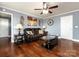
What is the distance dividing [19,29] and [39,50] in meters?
0.62

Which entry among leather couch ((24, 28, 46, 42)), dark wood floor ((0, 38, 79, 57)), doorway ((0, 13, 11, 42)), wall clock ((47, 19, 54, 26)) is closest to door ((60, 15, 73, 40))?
dark wood floor ((0, 38, 79, 57))

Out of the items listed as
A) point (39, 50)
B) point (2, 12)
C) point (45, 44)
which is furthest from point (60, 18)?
point (2, 12)

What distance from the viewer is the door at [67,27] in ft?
6.98

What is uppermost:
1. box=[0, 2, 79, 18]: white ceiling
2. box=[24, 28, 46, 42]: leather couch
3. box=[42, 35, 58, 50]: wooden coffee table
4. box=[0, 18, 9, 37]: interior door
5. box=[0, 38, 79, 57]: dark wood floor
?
box=[0, 2, 79, 18]: white ceiling

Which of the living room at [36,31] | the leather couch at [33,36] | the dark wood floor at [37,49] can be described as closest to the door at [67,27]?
the living room at [36,31]

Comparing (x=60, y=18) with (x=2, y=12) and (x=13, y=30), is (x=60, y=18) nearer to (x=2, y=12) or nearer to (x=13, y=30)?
(x=13, y=30)

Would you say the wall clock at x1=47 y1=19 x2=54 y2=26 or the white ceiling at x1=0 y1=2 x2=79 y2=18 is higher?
the white ceiling at x1=0 y1=2 x2=79 y2=18

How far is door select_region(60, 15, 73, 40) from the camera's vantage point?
2129 mm

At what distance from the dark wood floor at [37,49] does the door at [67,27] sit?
132 mm

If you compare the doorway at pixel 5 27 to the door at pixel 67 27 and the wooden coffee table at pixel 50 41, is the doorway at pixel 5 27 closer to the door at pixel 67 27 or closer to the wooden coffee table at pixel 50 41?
the wooden coffee table at pixel 50 41

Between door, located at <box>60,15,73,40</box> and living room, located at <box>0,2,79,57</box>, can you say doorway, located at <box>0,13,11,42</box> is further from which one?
door, located at <box>60,15,73,40</box>

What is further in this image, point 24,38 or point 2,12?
point 24,38

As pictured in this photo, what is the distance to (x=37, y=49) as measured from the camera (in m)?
2.11

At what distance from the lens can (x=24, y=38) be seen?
2.04 meters
